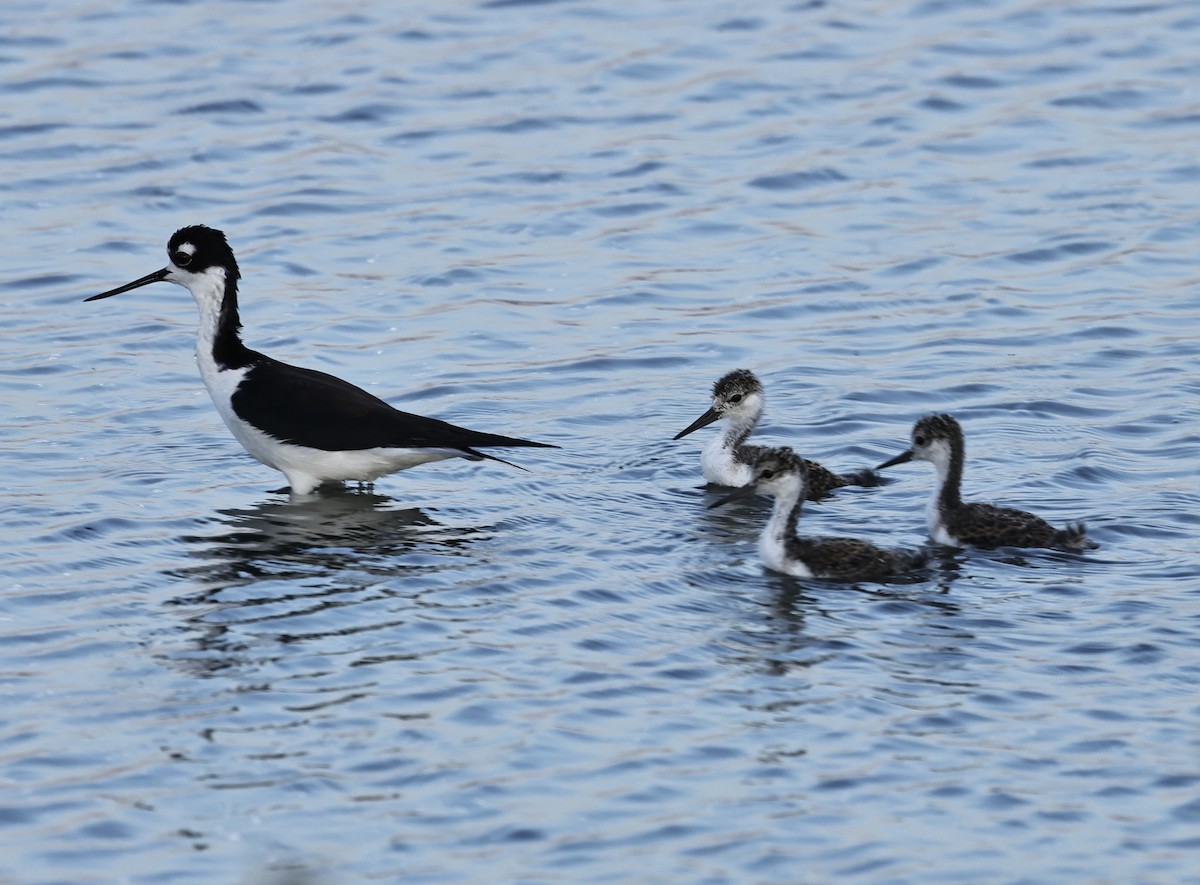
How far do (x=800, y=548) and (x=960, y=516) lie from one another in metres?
1.06

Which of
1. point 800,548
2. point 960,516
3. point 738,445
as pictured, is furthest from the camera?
point 738,445

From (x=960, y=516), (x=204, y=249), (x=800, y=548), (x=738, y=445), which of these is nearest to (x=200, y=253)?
(x=204, y=249)

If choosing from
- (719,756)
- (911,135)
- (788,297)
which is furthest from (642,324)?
(719,756)

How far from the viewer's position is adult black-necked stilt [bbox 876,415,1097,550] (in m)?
11.6

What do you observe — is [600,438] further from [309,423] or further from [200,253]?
[200,253]

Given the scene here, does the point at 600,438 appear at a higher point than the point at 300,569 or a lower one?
higher

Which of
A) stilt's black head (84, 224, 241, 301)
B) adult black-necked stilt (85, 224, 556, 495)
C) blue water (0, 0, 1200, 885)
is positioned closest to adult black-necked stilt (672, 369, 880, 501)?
blue water (0, 0, 1200, 885)

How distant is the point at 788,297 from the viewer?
1725cm

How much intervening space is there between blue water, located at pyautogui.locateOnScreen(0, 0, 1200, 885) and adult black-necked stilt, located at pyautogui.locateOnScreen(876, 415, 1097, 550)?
0.24 meters

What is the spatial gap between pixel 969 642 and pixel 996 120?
40.3ft

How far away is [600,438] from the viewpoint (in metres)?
14.2

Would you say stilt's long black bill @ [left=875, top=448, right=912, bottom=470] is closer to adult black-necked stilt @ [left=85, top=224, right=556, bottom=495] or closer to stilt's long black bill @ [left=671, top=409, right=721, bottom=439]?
stilt's long black bill @ [left=671, top=409, right=721, bottom=439]

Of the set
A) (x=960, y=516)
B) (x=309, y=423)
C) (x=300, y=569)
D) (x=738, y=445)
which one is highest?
(x=309, y=423)

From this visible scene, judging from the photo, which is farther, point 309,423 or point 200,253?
point 200,253
